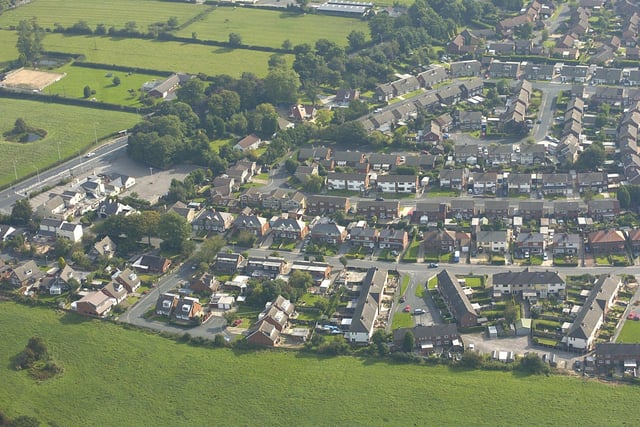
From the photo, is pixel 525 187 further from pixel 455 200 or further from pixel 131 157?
pixel 131 157

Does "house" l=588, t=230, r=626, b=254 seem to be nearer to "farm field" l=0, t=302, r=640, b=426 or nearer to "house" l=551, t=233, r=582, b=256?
"house" l=551, t=233, r=582, b=256

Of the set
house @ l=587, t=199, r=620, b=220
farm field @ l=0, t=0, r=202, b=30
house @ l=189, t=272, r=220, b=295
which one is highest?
farm field @ l=0, t=0, r=202, b=30

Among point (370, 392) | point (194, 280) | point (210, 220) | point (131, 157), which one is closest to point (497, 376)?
point (370, 392)

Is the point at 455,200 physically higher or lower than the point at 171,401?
higher

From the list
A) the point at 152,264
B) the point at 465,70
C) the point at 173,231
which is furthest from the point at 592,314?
the point at 465,70

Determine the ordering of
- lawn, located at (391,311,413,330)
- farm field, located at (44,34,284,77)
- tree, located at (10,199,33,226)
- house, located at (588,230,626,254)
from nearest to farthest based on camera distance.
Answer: lawn, located at (391,311,413,330) → house, located at (588,230,626,254) → tree, located at (10,199,33,226) → farm field, located at (44,34,284,77)

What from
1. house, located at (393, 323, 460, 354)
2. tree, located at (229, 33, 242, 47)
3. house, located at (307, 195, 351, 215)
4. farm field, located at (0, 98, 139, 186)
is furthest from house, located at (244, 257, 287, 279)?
tree, located at (229, 33, 242, 47)

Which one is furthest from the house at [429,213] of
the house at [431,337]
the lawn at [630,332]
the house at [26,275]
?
the house at [26,275]

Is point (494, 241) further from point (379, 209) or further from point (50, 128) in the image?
point (50, 128)
